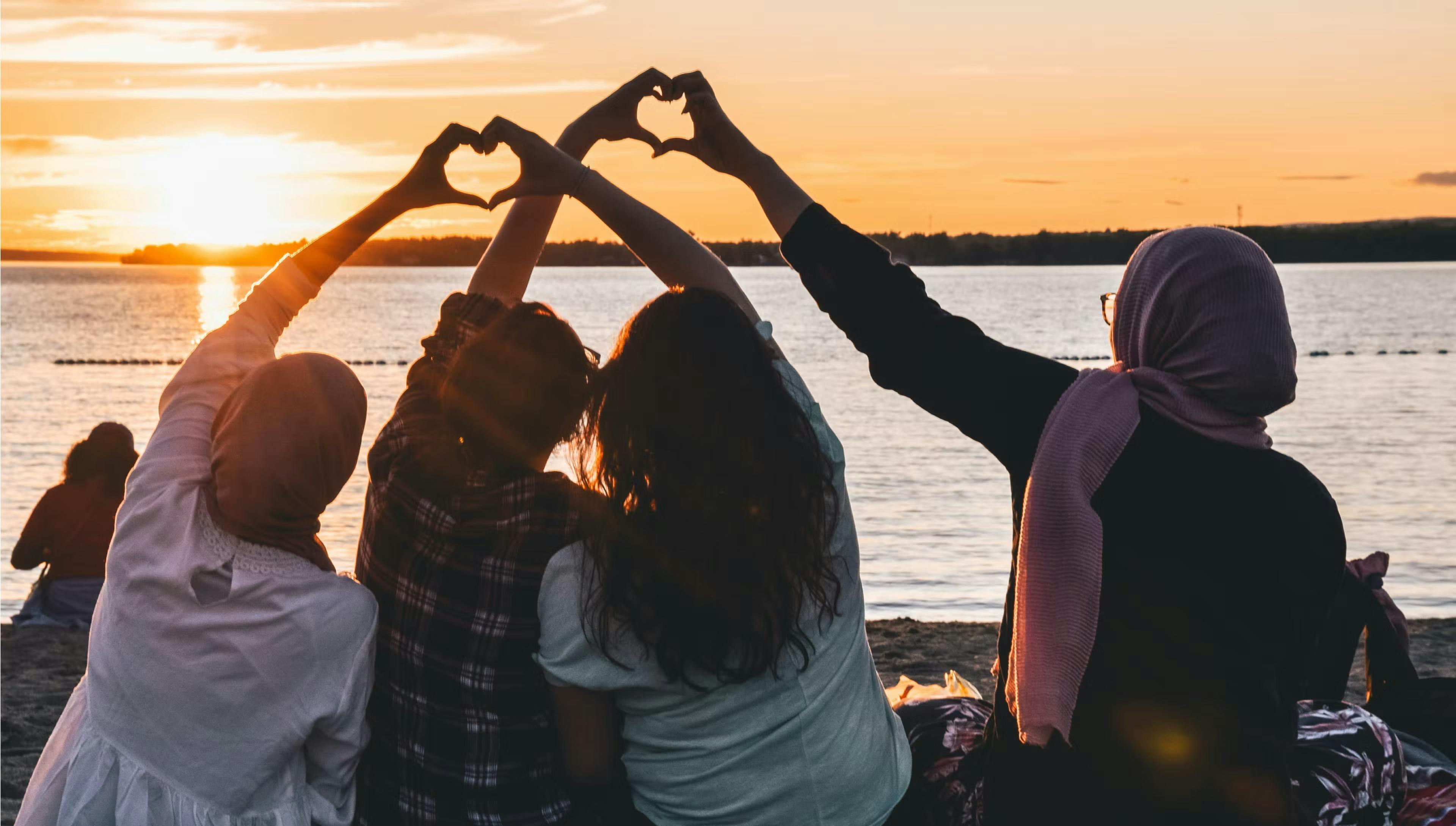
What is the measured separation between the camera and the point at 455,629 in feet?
7.59

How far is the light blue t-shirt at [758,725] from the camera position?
7.52ft

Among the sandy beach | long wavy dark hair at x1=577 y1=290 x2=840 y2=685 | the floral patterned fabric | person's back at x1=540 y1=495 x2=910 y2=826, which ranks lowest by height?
the sandy beach

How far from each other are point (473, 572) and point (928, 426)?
20307mm

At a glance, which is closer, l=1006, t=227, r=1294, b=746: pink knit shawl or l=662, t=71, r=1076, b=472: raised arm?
l=1006, t=227, r=1294, b=746: pink knit shawl

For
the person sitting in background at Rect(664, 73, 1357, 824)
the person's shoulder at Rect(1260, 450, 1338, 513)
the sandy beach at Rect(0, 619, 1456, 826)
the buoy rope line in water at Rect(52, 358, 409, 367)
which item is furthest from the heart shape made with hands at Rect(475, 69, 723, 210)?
the buoy rope line in water at Rect(52, 358, 409, 367)

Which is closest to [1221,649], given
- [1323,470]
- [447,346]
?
[447,346]

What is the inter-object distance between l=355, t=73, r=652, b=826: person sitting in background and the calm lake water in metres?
0.80

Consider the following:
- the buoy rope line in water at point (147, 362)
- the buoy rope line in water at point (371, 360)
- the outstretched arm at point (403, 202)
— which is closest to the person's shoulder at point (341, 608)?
the outstretched arm at point (403, 202)

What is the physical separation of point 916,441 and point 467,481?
1815 cm

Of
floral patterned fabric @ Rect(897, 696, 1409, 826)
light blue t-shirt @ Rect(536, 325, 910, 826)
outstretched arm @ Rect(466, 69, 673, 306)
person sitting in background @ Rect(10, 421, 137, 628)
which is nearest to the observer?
light blue t-shirt @ Rect(536, 325, 910, 826)

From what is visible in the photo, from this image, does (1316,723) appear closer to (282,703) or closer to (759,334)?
(759,334)

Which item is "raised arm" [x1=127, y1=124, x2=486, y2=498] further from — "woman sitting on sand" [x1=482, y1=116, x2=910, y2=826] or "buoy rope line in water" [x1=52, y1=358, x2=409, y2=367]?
"buoy rope line in water" [x1=52, y1=358, x2=409, y2=367]

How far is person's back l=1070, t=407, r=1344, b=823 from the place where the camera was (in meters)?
2.20

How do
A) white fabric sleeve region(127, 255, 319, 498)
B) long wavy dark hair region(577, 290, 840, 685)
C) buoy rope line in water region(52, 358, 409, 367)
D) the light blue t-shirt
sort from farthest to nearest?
buoy rope line in water region(52, 358, 409, 367), white fabric sleeve region(127, 255, 319, 498), the light blue t-shirt, long wavy dark hair region(577, 290, 840, 685)
